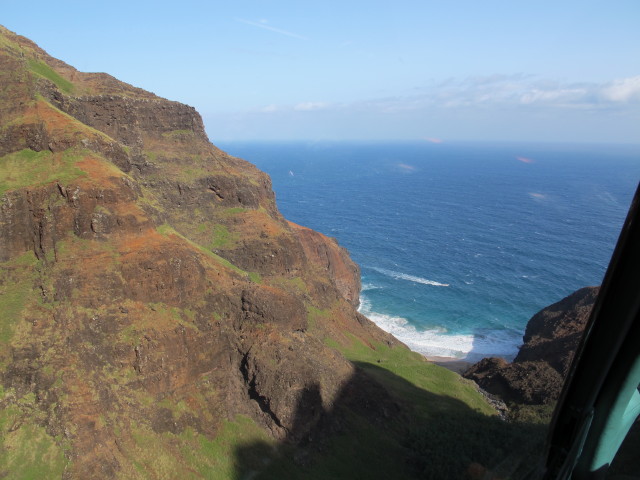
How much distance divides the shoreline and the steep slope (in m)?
19.0

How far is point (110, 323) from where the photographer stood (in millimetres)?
30281

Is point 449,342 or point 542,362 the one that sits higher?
point 542,362

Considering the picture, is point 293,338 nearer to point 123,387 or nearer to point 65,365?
point 123,387

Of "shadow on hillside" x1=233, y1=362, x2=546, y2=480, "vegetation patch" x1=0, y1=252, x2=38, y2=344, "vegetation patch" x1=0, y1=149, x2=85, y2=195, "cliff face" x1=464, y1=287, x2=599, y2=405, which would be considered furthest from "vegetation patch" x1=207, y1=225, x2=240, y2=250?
"cliff face" x1=464, y1=287, x2=599, y2=405

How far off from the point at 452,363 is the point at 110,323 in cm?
5213

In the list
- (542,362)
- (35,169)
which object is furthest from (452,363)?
(35,169)

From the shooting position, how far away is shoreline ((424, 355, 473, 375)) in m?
64.6

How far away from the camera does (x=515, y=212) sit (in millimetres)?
151125

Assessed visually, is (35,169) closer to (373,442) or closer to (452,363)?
(373,442)

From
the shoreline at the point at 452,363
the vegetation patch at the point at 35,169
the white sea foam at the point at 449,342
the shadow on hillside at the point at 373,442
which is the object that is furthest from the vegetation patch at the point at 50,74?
the shoreline at the point at 452,363

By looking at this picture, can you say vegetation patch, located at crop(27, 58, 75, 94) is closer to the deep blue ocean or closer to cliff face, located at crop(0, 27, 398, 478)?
cliff face, located at crop(0, 27, 398, 478)

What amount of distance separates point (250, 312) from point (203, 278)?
4694 millimetres

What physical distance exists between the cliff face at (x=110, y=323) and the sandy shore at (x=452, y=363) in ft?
103

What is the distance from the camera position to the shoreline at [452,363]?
2544 inches
